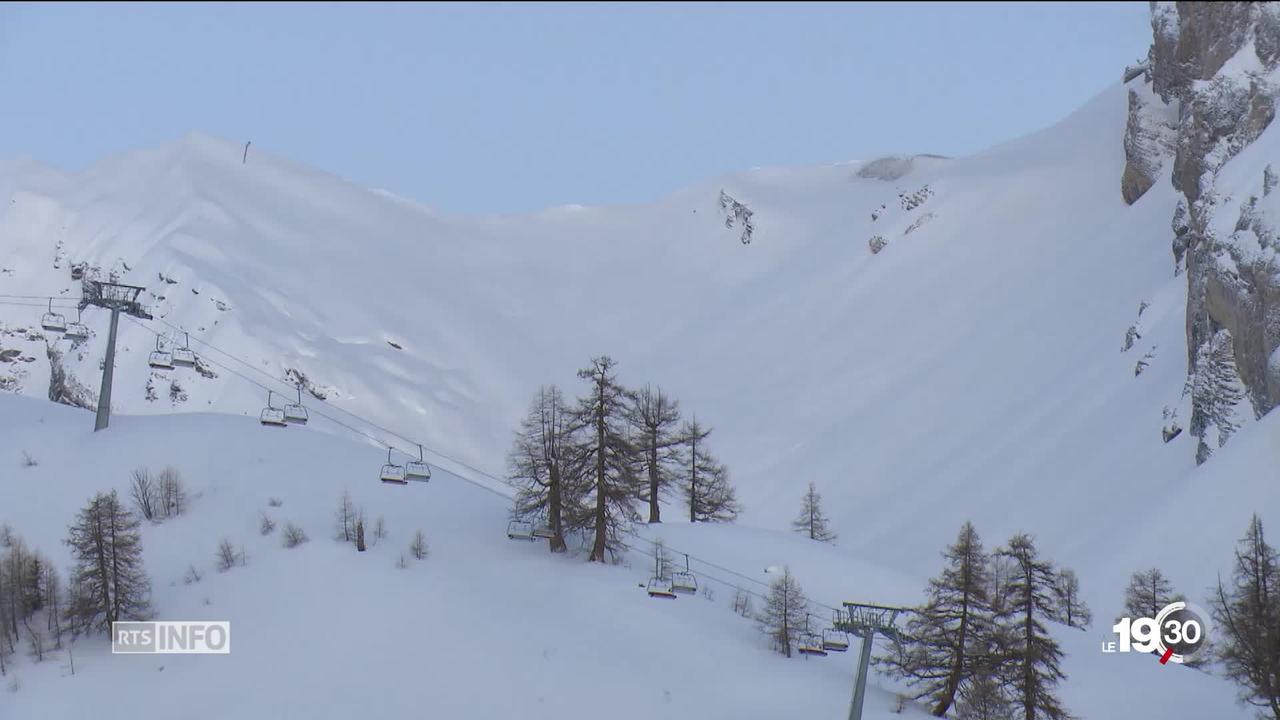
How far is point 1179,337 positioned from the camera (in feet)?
313

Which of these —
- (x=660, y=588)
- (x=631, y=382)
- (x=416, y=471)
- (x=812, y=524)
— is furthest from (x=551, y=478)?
(x=631, y=382)

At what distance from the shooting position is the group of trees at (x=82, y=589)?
43469mm

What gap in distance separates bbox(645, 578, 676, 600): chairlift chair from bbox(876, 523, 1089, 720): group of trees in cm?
727

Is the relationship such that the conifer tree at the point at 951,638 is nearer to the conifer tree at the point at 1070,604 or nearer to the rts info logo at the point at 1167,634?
the conifer tree at the point at 1070,604

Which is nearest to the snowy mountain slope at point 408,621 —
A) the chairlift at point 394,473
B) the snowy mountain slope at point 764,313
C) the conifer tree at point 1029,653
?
the chairlift at point 394,473

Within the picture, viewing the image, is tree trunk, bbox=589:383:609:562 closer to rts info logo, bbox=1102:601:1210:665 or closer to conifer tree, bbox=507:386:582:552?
conifer tree, bbox=507:386:582:552

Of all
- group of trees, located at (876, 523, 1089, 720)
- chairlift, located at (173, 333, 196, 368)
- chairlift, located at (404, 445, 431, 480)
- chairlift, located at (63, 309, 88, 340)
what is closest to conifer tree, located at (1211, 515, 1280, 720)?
group of trees, located at (876, 523, 1089, 720)

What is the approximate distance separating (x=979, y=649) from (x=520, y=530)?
17.4 m

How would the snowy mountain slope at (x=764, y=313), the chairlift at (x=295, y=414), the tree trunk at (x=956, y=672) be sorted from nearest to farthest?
1. the tree trunk at (x=956, y=672)
2. the chairlift at (x=295, y=414)
3. the snowy mountain slope at (x=764, y=313)

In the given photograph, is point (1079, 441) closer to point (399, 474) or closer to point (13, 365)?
point (399, 474)

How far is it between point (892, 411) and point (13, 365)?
89054 millimetres

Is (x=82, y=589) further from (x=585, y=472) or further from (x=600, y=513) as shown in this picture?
(x=600, y=513)

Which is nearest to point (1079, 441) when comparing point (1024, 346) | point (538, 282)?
point (1024, 346)

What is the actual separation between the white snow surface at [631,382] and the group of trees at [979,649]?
2012 millimetres
